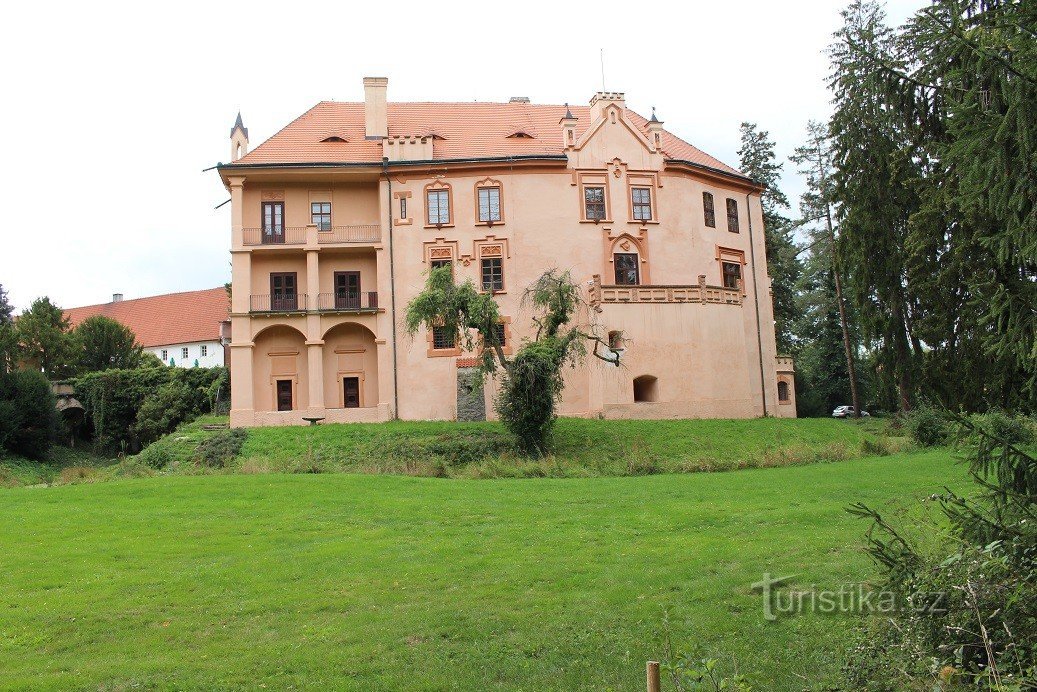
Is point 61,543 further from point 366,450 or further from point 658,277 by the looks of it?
point 658,277

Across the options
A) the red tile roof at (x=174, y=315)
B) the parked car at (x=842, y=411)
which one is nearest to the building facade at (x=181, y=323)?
the red tile roof at (x=174, y=315)

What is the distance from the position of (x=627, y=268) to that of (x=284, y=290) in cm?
1500

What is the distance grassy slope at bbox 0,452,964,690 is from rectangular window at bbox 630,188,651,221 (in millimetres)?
24046

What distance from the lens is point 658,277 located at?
135 ft

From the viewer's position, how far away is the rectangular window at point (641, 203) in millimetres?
41312

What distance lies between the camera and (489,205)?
4059 centimetres

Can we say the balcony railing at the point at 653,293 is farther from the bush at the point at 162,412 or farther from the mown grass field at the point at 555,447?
the bush at the point at 162,412

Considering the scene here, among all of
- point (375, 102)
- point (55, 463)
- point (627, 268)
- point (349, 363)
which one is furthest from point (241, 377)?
point (627, 268)

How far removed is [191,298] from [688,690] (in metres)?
82.3

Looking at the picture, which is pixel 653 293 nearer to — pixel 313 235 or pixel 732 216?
pixel 732 216

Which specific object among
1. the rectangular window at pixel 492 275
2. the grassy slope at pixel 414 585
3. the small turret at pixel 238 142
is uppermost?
the small turret at pixel 238 142

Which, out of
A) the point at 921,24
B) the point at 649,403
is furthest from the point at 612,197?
the point at 921,24

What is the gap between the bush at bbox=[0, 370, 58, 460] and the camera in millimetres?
39528

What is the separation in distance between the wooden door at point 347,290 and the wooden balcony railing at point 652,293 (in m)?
10.3
